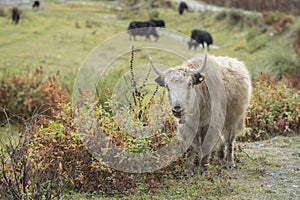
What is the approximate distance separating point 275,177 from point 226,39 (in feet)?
62.0

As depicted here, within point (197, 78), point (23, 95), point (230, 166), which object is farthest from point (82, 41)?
point (197, 78)

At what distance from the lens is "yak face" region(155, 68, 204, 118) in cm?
559

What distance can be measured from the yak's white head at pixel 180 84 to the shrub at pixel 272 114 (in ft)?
10.4

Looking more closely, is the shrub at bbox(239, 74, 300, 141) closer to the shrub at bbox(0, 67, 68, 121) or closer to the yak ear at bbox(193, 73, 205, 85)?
the yak ear at bbox(193, 73, 205, 85)

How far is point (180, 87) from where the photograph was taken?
568 cm

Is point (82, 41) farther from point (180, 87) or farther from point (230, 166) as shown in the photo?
point (180, 87)

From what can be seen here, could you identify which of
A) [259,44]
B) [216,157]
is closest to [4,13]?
[259,44]

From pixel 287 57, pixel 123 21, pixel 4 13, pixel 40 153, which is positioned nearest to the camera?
pixel 40 153

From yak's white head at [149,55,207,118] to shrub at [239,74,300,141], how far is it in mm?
3159

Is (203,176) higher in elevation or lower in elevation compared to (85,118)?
lower

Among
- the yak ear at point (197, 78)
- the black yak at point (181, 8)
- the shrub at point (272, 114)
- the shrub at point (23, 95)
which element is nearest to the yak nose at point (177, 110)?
the yak ear at point (197, 78)

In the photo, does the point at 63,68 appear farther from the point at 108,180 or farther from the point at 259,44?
the point at 108,180

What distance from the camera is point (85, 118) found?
595 centimetres

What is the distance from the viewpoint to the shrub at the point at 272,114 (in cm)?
895
